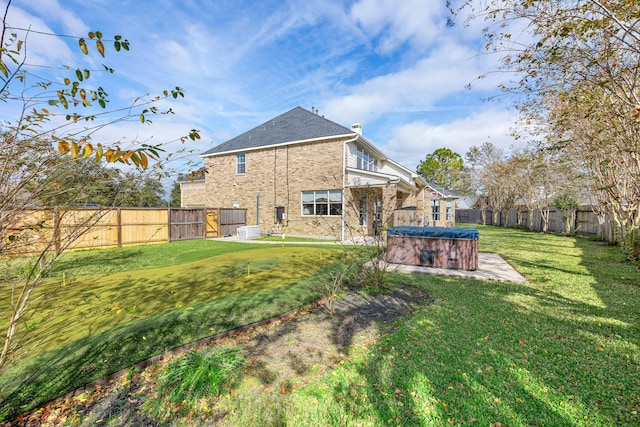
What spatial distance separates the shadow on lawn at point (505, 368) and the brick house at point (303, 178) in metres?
9.36

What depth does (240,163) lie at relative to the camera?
19.6 meters

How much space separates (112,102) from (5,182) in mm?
940

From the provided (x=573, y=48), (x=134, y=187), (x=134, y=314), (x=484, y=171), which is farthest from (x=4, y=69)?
(x=484, y=171)

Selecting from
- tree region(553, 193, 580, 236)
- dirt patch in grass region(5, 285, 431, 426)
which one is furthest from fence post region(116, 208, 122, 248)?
tree region(553, 193, 580, 236)

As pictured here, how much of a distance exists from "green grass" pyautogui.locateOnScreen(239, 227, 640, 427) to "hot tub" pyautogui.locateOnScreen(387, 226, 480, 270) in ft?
8.01

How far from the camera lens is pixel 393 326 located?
4148 mm

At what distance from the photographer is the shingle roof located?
54.3 feet

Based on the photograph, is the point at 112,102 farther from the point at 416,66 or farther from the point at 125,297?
the point at 416,66

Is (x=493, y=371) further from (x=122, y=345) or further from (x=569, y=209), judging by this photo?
(x=569, y=209)

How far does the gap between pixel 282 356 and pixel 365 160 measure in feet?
55.1

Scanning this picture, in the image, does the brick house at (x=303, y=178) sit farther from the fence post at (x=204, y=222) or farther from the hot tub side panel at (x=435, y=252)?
the hot tub side panel at (x=435, y=252)

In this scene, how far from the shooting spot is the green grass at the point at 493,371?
7.69ft

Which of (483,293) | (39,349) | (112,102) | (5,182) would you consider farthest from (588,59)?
(39,349)

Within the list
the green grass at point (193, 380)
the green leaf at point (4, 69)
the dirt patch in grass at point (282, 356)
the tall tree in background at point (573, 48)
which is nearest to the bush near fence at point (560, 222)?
the tall tree in background at point (573, 48)
